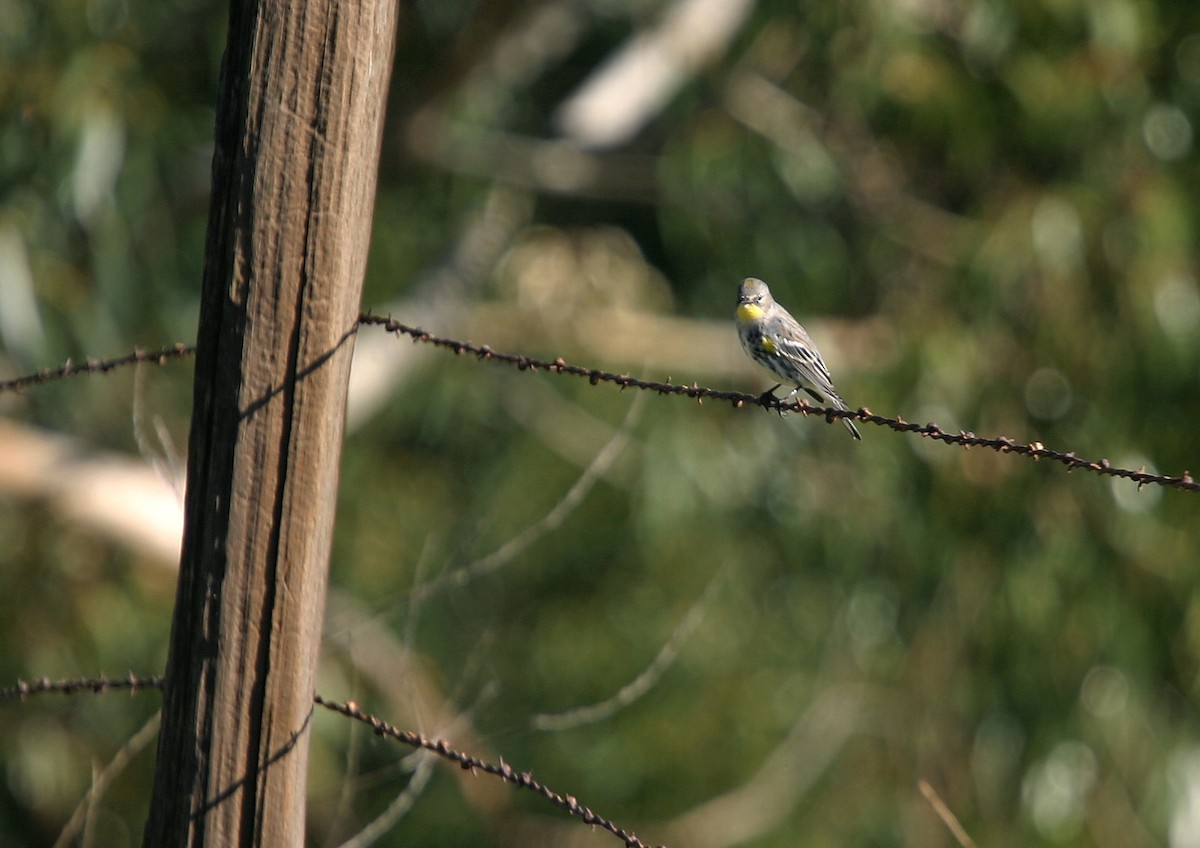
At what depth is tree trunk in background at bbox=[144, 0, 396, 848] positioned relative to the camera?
2.40 metres

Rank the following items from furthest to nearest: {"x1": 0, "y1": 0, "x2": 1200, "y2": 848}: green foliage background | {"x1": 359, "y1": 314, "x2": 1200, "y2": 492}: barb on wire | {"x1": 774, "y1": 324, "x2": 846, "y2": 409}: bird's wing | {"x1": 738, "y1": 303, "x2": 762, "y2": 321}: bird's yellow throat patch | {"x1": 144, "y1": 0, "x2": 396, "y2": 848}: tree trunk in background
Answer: {"x1": 0, "y1": 0, "x2": 1200, "y2": 848}: green foliage background → {"x1": 738, "y1": 303, "x2": 762, "y2": 321}: bird's yellow throat patch → {"x1": 774, "y1": 324, "x2": 846, "y2": 409}: bird's wing → {"x1": 144, "y1": 0, "x2": 396, "y2": 848}: tree trunk in background → {"x1": 359, "y1": 314, "x2": 1200, "y2": 492}: barb on wire

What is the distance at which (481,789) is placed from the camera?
995 cm

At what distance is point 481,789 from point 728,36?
4979 millimetres

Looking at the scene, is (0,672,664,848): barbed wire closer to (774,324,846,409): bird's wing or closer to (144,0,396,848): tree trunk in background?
(144,0,396,848): tree trunk in background

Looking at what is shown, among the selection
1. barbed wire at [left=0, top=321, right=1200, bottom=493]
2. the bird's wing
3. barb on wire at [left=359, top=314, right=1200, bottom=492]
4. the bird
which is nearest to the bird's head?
the bird

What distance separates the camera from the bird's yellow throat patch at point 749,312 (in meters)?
4.51

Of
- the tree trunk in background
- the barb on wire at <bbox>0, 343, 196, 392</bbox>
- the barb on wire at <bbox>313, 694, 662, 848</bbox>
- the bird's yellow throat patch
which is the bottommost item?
the barb on wire at <bbox>313, 694, 662, 848</bbox>

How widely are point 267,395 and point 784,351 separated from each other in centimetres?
204


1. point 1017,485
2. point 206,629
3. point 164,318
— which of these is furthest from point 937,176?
point 206,629

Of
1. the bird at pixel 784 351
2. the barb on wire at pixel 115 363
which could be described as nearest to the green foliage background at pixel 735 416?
the bird at pixel 784 351

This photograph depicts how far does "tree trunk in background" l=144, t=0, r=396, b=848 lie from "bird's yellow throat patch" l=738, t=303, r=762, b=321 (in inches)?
85.9

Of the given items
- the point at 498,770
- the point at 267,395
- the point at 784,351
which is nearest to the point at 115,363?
the point at 267,395

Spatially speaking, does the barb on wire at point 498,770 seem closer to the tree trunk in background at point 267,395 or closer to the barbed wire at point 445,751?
the barbed wire at point 445,751

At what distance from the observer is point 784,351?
13.7 feet
